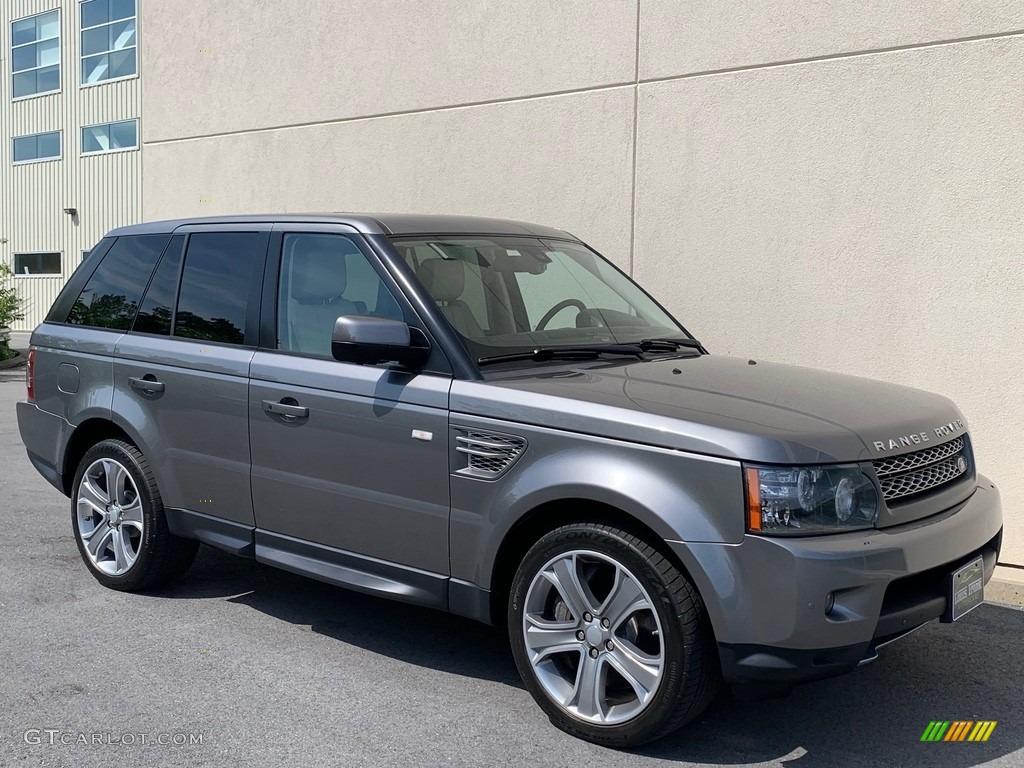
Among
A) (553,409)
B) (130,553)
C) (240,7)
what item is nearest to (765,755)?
(553,409)

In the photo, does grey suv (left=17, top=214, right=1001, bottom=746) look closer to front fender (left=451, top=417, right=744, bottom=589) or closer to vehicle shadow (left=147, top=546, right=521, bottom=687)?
front fender (left=451, top=417, right=744, bottom=589)

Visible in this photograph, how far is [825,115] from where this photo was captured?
7195 mm

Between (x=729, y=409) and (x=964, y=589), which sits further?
(x=964, y=589)

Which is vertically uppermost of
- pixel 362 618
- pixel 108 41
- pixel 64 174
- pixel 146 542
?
pixel 108 41

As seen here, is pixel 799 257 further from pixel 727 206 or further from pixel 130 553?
pixel 130 553

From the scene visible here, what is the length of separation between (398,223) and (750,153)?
3.55 metres

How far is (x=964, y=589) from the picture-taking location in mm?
3887

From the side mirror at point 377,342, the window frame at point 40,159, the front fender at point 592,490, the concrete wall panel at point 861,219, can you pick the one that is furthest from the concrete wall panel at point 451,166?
the window frame at point 40,159

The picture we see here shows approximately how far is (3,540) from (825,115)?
593 centimetres

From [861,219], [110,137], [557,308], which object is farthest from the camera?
[110,137]

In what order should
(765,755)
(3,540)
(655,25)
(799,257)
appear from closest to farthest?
(765,755) → (3,540) → (799,257) → (655,25)

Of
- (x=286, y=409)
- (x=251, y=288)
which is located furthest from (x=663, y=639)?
(x=251, y=288)

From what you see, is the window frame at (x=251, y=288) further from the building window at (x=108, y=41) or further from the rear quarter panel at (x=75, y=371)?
the building window at (x=108, y=41)

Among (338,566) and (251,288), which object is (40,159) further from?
(338,566)
